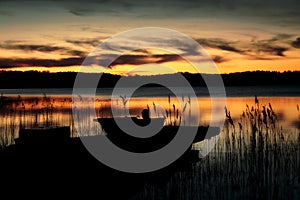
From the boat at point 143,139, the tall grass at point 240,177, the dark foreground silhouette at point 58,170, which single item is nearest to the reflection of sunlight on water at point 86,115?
the boat at point 143,139

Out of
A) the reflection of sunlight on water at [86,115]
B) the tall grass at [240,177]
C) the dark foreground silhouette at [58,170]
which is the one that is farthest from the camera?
the reflection of sunlight on water at [86,115]

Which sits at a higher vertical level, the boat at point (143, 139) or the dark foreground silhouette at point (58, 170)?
the boat at point (143, 139)

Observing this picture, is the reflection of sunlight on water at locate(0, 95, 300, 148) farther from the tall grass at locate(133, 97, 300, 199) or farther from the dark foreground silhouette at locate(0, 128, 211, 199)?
the dark foreground silhouette at locate(0, 128, 211, 199)

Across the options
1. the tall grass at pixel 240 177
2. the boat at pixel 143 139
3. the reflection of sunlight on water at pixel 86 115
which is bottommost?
the tall grass at pixel 240 177

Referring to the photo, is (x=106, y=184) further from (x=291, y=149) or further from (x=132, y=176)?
(x=291, y=149)

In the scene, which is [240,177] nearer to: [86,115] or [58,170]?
[58,170]

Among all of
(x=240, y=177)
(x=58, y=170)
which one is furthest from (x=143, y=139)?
(x=58, y=170)

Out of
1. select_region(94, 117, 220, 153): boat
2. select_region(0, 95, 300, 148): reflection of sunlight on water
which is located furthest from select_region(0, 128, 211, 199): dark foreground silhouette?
select_region(0, 95, 300, 148): reflection of sunlight on water

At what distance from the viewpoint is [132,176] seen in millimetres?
10203

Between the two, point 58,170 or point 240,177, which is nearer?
point 58,170

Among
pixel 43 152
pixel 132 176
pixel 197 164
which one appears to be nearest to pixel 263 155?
pixel 197 164

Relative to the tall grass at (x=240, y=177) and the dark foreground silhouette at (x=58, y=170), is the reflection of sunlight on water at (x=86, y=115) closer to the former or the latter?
the tall grass at (x=240, y=177)

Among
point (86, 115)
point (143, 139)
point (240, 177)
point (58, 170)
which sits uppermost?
point (86, 115)

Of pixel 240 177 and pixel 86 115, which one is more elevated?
pixel 86 115
